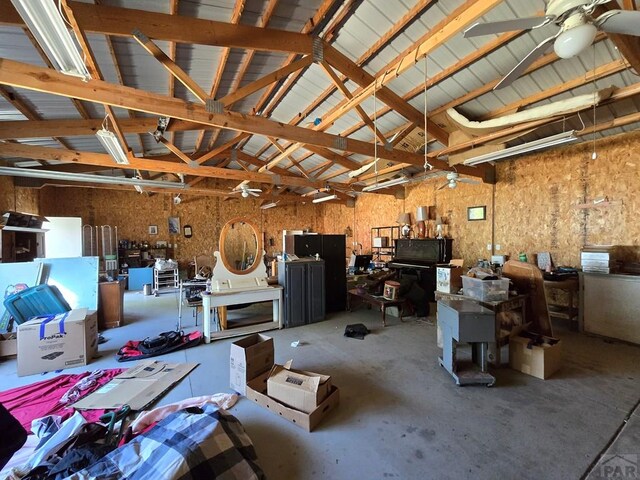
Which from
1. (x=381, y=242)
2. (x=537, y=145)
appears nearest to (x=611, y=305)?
(x=537, y=145)

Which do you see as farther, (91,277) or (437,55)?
(91,277)

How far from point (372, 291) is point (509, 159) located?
4015 mm

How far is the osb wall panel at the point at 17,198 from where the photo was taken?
5.38 meters

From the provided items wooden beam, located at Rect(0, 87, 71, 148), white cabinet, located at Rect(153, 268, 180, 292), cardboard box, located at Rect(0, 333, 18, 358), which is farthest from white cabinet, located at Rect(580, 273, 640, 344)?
white cabinet, located at Rect(153, 268, 180, 292)

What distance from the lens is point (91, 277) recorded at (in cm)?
431

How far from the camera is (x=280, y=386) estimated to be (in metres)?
2.32

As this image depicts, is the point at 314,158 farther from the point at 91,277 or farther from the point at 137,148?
the point at 91,277

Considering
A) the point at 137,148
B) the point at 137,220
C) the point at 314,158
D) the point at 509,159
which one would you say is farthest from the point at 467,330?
the point at 137,220

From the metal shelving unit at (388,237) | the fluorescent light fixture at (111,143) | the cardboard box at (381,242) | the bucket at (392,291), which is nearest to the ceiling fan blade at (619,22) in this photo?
the bucket at (392,291)

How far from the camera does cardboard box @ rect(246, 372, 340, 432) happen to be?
2.09 meters

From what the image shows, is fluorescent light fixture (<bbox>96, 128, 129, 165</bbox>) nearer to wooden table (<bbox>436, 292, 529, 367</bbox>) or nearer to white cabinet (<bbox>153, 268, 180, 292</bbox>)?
white cabinet (<bbox>153, 268, 180, 292</bbox>)

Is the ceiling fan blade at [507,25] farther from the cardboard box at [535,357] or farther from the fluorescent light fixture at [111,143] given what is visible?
the fluorescent light fixture at [111,143]

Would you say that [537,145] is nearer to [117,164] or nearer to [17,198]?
[117,164]

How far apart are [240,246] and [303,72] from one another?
301cm
